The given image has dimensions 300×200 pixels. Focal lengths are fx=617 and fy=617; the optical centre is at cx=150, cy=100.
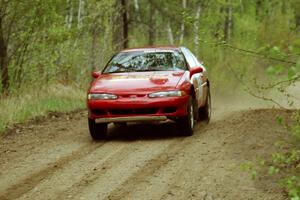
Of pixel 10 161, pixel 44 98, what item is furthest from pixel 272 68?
pixel 44 98

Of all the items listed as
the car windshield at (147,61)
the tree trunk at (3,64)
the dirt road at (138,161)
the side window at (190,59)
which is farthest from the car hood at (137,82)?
the tree trunk at (3,64)

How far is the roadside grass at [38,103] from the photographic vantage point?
1290 cm

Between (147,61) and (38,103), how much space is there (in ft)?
13.8

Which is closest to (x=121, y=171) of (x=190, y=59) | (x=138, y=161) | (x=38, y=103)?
(x=138, y=161)

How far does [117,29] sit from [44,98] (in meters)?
7.51

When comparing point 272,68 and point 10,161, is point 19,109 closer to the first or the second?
point 10,161

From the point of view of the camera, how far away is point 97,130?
10859mm

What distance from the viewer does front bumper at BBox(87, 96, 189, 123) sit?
10320mm

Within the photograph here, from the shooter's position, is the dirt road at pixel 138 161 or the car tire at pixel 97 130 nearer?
the dirt road at pixel 138 161

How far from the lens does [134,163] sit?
28.5ft

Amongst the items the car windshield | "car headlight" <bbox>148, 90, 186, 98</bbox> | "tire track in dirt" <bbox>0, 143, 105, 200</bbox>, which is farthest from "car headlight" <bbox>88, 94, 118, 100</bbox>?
the car windshield

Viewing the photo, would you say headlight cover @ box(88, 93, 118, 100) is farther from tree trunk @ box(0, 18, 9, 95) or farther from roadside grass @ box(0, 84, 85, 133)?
tree trunk @ box(0, 18, 9, 95)

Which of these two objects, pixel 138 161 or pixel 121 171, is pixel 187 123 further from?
pixel 121 171

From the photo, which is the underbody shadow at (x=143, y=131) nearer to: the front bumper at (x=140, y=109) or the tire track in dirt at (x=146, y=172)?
the front bumper at (x=140, y=109)
